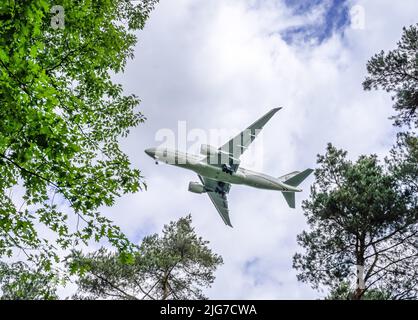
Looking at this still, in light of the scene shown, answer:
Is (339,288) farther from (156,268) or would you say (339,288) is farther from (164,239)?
(164,239)

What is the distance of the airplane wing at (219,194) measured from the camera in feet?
108

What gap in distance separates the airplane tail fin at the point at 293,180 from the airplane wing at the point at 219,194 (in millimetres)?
4800

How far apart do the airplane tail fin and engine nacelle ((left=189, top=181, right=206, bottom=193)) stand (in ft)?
21.8

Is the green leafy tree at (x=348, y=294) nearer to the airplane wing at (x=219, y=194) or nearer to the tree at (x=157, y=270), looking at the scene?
the tree at (x=157, y=270)

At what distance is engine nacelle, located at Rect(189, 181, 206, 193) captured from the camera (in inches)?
1277

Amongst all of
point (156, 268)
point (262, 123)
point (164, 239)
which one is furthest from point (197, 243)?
point (262, 123)

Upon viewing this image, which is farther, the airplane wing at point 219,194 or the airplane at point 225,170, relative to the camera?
the airplane wing at point 219,194

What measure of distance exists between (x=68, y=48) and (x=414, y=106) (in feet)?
53.4

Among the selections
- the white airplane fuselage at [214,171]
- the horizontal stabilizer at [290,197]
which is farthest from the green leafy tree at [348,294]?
the horizontal stabilizer at [290,197]

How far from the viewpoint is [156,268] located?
20.5 m

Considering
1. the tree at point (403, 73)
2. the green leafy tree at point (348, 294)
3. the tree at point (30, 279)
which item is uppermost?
the tree at point (403, 73)

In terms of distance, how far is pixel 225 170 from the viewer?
2864 centimetres

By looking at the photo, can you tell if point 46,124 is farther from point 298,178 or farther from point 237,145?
point 298,178

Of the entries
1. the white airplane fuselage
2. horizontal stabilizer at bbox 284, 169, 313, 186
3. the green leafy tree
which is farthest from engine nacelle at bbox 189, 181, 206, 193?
the green leafy tree
